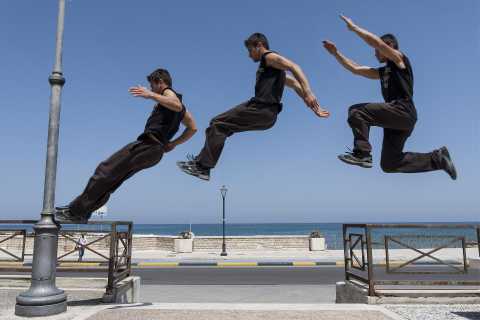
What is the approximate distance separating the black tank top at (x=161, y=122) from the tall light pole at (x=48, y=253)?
1.92 metres

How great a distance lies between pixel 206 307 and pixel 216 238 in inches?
780

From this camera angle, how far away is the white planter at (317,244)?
24.3 metres

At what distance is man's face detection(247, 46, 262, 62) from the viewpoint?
14.5 feet

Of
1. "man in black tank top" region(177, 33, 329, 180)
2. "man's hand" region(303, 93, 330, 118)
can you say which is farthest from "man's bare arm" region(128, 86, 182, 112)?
"man's hand" region(303, 93, 330, 118)

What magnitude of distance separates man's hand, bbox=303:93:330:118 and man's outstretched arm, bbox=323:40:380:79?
3.63 feet

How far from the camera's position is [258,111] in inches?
167

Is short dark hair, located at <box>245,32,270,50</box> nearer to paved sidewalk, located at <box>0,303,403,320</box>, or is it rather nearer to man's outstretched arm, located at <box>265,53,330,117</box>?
man's outstretched arm, located at <box>265,53,330,117</box>

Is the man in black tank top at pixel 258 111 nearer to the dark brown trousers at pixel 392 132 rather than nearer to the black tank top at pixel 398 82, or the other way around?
the dark brown trousers at pixel 392 132

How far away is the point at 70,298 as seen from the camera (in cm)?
712

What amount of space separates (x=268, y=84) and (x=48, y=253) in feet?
13.3

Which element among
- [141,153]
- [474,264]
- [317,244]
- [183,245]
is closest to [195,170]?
[141,153]

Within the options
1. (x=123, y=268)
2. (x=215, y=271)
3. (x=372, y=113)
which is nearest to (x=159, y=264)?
(x=215, y=271)

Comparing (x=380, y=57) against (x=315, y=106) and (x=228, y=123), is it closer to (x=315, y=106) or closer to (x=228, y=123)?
(x=315, y=106)

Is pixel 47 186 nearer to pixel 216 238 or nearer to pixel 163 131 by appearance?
pixel 163 131
